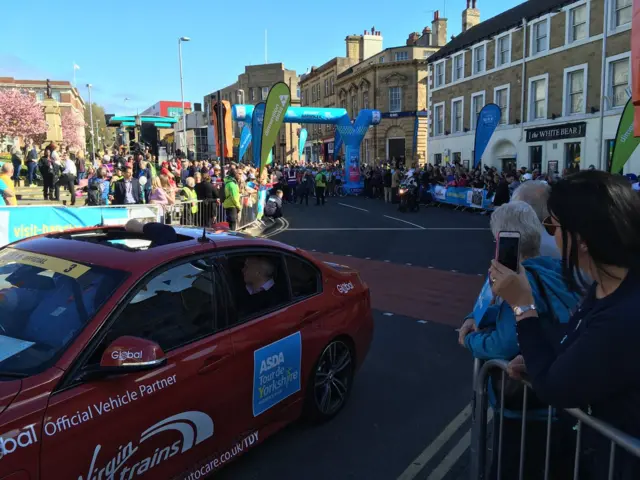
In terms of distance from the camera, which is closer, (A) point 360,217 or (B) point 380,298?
(B) point 380,298

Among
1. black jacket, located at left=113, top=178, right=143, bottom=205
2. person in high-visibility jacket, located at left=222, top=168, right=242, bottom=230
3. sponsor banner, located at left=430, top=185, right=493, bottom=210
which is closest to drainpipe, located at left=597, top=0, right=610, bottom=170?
sponsor banner, located at left=430, top=185, right=493, bottom=210

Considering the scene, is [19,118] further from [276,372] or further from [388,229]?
[276,372]

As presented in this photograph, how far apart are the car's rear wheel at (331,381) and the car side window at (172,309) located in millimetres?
1139

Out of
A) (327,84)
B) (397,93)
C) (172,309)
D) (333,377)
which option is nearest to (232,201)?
(333,377)

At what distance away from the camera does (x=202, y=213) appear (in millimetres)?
13375

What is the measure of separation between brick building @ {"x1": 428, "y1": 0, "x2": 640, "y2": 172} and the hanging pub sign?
1.9 inches

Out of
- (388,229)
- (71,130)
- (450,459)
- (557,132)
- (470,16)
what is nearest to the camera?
(450,459)

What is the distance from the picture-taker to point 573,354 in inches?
60.8

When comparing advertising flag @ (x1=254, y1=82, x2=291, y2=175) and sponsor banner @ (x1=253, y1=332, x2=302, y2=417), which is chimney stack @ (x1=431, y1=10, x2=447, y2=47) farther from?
sponsor banner @ (x1=253, y1=332, x2=302, y2=417)

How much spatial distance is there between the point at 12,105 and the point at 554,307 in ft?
160

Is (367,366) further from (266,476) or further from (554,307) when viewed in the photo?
(554,307)

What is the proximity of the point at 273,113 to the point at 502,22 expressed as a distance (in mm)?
20888

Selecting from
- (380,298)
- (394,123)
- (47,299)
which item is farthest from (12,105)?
(47,299)

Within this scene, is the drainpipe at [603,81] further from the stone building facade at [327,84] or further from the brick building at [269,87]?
the brick building at [269,87]
